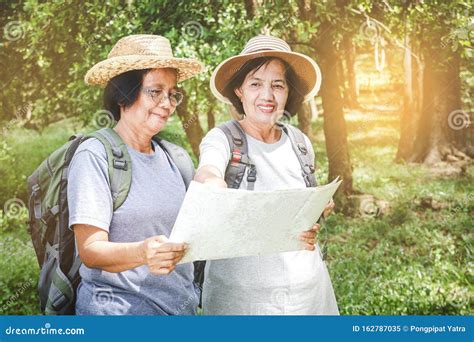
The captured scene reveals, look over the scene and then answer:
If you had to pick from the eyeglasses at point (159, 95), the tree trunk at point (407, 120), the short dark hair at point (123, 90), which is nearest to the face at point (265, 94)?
the eyeglasses at point (159, 95)

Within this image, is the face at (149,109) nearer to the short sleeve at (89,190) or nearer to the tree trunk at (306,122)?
the short sleeve at (89,190)

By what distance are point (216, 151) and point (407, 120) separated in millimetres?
2602

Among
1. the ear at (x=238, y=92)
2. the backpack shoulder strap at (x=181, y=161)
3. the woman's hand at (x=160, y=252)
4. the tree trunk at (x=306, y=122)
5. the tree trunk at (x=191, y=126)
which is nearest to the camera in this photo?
the woman's hand at (x=160, y=252)

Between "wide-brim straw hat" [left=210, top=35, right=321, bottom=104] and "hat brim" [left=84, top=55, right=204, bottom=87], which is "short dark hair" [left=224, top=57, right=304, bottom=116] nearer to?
"wide-brim straw hat" [left=210, top=35, right=321, bottom=104]

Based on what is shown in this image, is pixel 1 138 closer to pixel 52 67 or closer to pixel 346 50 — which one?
pixel 52 67

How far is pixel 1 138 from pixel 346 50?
254 cm

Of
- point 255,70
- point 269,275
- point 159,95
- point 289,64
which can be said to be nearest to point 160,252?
point 269,275

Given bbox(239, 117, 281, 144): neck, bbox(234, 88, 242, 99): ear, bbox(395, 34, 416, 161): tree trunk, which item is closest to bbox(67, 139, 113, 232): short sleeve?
bbox(239, 117, 281, 144): neck

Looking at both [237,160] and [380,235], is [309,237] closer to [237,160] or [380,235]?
[237,160]

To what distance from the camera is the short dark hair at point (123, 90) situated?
2100 millimetres

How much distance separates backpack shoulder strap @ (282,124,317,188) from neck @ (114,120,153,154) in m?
0.55

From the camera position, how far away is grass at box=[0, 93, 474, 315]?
359 cm

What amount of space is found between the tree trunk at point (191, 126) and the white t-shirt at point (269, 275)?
1741 millimetres

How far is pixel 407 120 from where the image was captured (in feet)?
13.9
